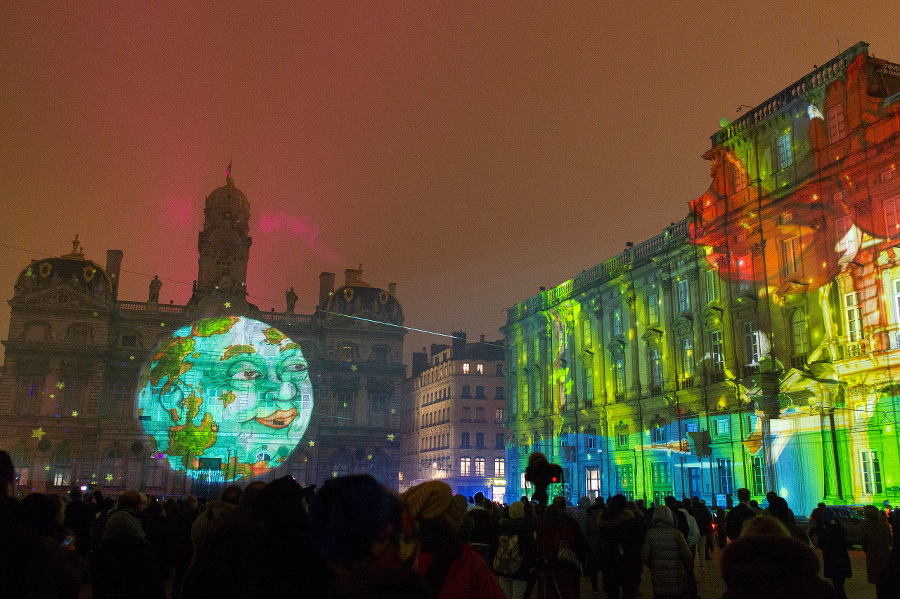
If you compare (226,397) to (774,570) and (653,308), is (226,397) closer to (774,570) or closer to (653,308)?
(653,308)

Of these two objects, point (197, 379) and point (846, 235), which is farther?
point (197, 379)

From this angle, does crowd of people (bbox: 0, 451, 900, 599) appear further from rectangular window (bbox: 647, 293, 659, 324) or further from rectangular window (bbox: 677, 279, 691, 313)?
rectangular window (bbox: 647, 293, 659, 324)

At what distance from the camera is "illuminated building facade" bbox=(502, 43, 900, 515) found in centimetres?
2684

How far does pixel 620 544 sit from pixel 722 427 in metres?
26.0

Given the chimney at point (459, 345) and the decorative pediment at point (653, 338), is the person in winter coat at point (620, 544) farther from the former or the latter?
the chimney at point (459, 345)

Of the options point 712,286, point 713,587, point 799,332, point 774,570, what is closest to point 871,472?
point 799,332

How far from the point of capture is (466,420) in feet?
275

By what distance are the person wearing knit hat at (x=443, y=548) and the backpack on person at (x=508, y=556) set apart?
3728 millimetres

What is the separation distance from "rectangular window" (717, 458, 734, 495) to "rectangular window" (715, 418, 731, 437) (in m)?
1.17

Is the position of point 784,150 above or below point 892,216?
above

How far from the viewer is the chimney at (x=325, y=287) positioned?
7288 cm

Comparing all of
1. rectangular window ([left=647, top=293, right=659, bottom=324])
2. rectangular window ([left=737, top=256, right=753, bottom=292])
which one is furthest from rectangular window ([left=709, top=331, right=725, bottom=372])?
rectangular window ([left=647, top=293, right=659, bottom=324])

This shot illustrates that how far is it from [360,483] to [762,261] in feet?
108

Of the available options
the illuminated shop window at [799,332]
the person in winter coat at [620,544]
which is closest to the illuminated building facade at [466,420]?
the illuminated shop window at [799,332]
